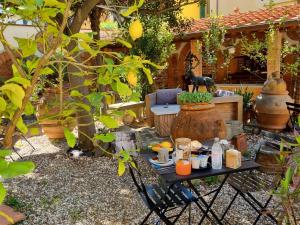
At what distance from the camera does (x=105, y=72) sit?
1.22m

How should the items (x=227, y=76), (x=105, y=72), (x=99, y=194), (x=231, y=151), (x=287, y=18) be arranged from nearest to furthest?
(x=105, y=72)
(x=231, y=151)
(x=99, y=194)
(x=287, y=18)
(x=227, y=76)

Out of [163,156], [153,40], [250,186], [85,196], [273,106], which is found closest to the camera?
[163,156]

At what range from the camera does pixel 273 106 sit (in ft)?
23.0

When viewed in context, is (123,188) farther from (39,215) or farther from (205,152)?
(205,152)

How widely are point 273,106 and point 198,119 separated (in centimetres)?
272

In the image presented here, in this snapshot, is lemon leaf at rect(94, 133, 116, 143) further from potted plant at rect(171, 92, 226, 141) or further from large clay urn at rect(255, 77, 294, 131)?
large clay urn at rect(255, 77, 294, 131)

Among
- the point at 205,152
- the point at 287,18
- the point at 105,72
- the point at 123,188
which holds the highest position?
the point at 287,18

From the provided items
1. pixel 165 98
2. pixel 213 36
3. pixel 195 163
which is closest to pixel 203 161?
pixel 195 163

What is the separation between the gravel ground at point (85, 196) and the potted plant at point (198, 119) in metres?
0.90

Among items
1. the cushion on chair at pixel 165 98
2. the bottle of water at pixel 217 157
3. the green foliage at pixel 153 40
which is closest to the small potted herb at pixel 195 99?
the bottle of water at pixel 217 157

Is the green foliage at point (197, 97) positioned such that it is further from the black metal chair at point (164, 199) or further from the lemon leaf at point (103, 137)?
the lemon leaf at point (103, 137)

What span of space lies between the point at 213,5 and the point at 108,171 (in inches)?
520

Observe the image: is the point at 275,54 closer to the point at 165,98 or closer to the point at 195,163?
the point at 165,98

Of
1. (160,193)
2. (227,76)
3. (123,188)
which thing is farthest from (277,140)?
(227,76)
